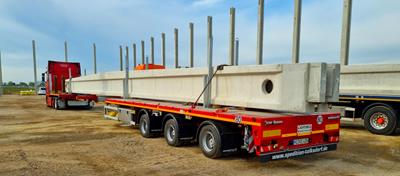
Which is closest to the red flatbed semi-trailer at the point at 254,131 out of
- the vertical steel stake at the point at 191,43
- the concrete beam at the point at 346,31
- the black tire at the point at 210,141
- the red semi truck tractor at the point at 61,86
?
the black tire at the point at 210,141

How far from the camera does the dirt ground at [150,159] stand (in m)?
5.38

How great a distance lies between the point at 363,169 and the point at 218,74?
11.1ft

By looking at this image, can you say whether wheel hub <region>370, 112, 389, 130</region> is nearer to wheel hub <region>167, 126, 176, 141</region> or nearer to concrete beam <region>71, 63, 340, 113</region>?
concrete beam <region>71, 63, 340, 113</region>

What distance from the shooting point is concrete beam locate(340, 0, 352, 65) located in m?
14.8

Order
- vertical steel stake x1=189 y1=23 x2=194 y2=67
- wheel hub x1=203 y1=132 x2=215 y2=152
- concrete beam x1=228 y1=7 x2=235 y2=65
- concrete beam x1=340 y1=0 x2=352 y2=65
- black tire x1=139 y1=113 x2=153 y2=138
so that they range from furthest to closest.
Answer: vertical steel stake x1=189 y1=23 x2=194 y2=67
concrete beam x1=228 y1=7 x2=235 y2=65
concrete beam x1=340 y1=0 x2=352 y2=65
black tire x1=139 y1=113 x2=153 y2=138
wheel hub x1=203 y1=132 x2=215 y2=152

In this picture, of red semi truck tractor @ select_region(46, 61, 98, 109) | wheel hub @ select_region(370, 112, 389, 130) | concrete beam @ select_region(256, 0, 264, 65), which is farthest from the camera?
concrete beam @ select_region(256, 0, 264, 65)

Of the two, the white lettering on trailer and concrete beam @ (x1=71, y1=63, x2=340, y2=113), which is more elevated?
concrete beam @ (x1=71, y1=63, x2=340, y2=113)

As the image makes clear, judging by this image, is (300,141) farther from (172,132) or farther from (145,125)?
(145,125)

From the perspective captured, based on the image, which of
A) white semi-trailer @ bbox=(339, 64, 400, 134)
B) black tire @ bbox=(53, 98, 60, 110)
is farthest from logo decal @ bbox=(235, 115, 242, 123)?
black tire @ bbox=(53, 98, 60, 110)

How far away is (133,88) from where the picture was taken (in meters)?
9.94

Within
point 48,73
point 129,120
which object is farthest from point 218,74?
point 48,73

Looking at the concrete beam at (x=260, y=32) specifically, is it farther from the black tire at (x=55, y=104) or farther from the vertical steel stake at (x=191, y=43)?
the black tire at (x=55, y=104)

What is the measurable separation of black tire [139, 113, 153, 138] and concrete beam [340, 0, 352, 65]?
11.1 metres

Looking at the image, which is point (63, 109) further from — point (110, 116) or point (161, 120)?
point (161, 120)
